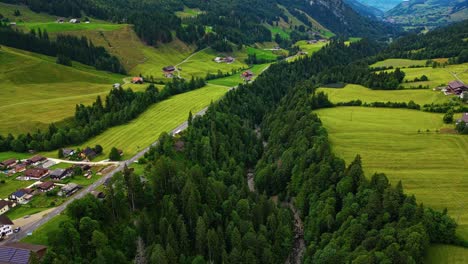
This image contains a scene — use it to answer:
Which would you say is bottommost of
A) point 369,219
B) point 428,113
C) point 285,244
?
point 285,244

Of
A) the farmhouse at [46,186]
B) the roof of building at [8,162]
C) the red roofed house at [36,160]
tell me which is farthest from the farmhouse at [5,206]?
the roof of building at [8,162]

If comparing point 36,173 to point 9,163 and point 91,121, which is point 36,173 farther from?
point 91,121

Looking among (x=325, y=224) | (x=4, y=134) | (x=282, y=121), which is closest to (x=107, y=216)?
(x=325, y=224)

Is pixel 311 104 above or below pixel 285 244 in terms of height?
above

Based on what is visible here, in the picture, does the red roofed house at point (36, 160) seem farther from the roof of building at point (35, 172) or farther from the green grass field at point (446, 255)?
the green grass field at point (446, 255)

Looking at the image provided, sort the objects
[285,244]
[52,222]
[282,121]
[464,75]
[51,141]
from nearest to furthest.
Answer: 1. [52,222]
2. [285,244]
3. [51,141]
4. [282,121]
5. [464,75]

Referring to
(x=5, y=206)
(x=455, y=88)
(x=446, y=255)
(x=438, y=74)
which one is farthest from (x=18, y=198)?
(x=438, y=74)

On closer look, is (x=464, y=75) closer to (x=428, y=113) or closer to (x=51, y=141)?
(x=428, y=113)
